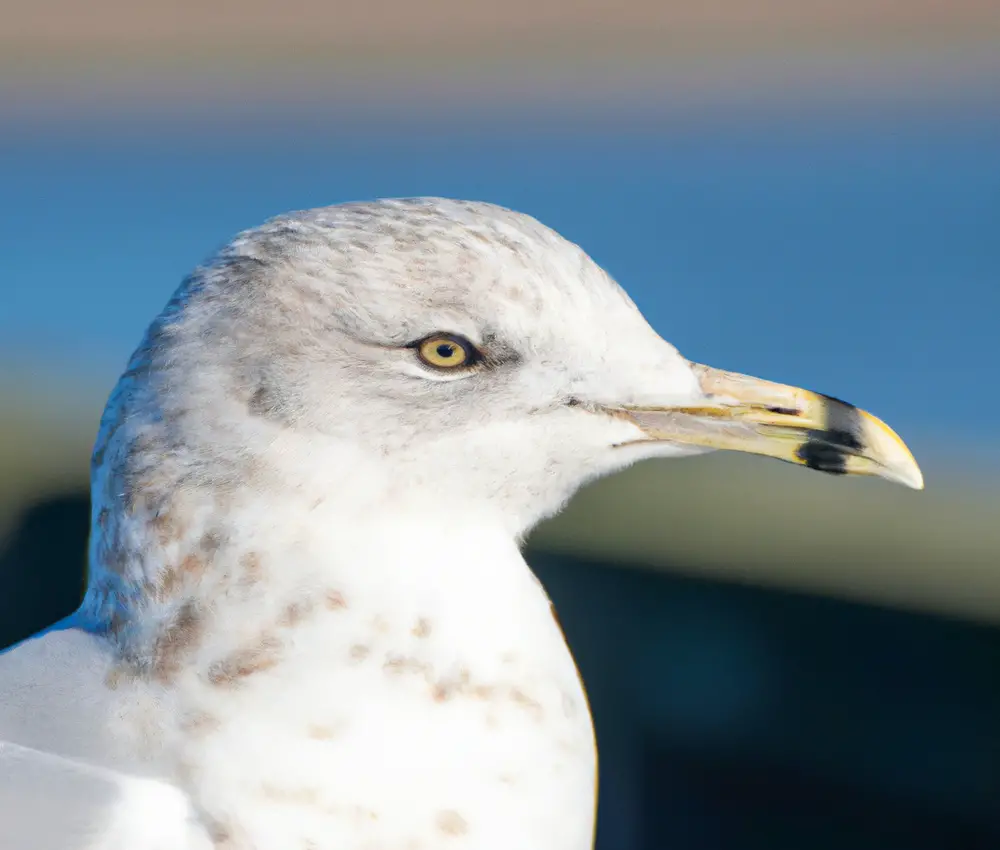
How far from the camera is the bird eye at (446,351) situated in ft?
2.66

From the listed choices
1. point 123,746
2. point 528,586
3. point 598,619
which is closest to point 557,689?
point 528,586

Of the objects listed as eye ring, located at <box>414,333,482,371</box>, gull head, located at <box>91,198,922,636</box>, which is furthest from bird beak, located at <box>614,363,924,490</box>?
eye ring, located at <box>414,333,482,371</box>

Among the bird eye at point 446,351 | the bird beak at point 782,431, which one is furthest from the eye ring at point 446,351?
the bird beak at point 782,431

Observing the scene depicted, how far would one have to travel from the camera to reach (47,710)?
2.49 ft

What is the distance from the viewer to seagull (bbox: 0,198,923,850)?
72 cm

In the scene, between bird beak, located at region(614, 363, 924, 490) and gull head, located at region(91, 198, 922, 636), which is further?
bird beak, located at region(614, 363, 924, 490)

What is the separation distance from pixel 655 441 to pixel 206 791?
0.46m

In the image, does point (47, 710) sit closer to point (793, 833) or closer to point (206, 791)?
point (206, 791)

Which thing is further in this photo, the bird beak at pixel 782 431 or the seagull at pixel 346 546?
the bird beak at pixel 782 431

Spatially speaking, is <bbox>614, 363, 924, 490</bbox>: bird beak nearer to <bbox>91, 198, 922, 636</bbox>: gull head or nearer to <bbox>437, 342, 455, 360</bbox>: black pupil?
<bbox>91, 198, 922, 636</bbox>: gull head

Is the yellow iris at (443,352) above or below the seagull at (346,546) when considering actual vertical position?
above

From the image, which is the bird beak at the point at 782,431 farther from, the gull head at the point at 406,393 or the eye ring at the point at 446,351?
the eye ring at the point at 446,351

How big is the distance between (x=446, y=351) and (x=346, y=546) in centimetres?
18

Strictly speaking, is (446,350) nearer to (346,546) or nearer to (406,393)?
(406,393)
